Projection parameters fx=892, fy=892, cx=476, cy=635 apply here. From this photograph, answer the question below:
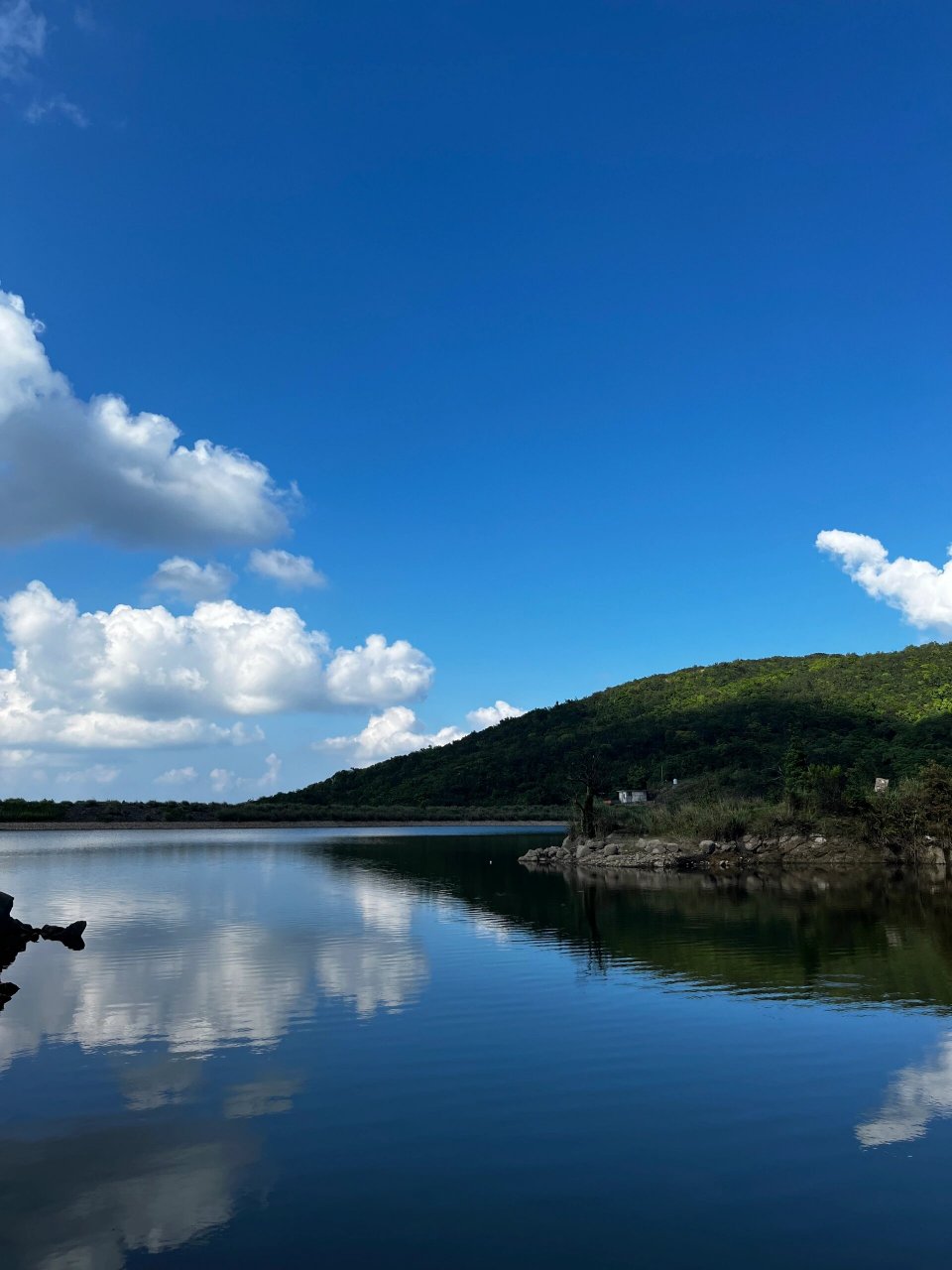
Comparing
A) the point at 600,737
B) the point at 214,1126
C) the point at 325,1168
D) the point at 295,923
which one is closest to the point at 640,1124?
the point at 325,1168

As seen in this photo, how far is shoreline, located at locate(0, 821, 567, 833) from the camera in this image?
456 feet

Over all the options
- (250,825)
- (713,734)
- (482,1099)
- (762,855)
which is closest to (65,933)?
(482,1099)

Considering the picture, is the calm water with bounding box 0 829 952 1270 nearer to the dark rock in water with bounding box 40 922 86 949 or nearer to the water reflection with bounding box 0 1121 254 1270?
the water reflection with bounding box 0 1121 254 1270

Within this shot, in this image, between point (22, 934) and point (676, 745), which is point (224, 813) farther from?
point (22, 934)

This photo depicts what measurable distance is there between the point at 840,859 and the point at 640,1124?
48.9 metres

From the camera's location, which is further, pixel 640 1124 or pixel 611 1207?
pixel 640 1124

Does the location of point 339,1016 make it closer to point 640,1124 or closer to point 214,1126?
point 214,1126

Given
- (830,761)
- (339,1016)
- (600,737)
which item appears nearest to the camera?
(339,1016)

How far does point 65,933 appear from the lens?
30.0 meters

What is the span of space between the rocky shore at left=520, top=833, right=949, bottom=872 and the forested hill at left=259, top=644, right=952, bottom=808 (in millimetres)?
24542

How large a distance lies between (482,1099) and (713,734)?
131 m

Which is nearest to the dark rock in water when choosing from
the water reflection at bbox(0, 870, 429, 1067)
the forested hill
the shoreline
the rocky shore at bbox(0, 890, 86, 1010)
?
the rocky shore at bbox(0, 890, 86, 1010)

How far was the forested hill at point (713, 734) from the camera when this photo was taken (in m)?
105

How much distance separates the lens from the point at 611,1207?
9.81 metres
